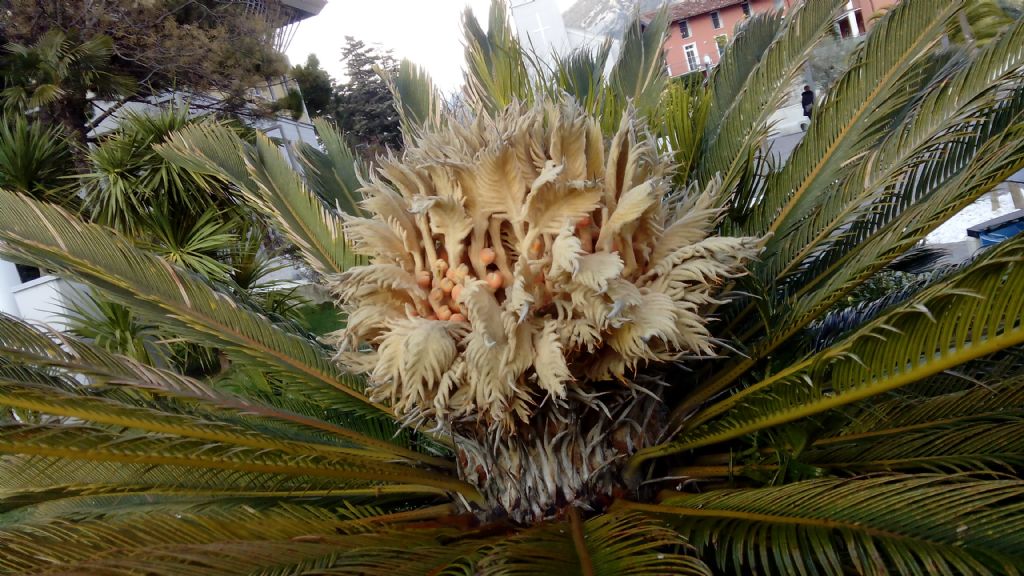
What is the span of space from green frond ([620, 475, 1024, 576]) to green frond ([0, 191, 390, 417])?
1.17 metres

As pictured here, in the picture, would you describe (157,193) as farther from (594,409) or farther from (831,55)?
(831,55)

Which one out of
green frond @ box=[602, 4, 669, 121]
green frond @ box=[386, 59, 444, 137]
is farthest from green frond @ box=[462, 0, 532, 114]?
green frond @ box=[602, 4, 669, 121]

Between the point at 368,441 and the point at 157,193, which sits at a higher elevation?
the point at 157,193

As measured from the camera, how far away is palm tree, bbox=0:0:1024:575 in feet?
4.74

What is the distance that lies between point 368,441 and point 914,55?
1987mm

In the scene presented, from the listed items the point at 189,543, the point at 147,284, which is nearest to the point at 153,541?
the point at 189,543

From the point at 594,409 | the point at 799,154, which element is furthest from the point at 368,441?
the point at 799,154

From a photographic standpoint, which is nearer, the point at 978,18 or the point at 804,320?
the point at 804,320

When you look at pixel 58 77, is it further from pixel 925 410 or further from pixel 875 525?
pixel 875 525

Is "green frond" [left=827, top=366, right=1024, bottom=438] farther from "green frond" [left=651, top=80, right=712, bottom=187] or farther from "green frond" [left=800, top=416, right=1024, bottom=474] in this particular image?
"green frond" [left=651, top=80, right=712, bottom=187]

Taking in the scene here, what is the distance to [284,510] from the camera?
Result: 195 cm

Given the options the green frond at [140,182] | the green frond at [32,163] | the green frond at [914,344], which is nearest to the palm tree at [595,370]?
the green frond at [914,344]

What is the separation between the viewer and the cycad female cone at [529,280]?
5.38ft

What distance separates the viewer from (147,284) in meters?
2.22
